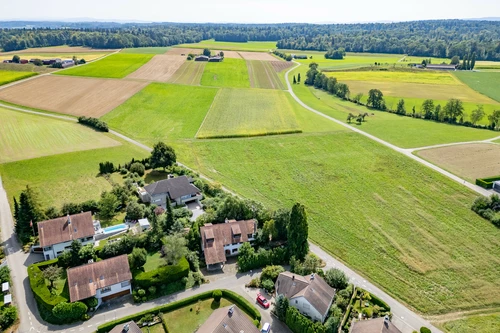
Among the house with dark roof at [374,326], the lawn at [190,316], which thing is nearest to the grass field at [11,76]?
the lawn at [190,316]

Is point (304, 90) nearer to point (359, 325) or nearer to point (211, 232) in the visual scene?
point (211, 232)

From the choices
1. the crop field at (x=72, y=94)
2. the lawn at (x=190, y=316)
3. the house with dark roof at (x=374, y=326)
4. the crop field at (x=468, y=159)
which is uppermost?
the crop field at (x=72, y=94)

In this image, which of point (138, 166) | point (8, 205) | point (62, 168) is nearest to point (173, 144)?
point (138, 166)

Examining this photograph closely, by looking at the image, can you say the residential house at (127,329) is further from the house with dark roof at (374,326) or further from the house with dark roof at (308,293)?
the house with dark roof at (374,326)

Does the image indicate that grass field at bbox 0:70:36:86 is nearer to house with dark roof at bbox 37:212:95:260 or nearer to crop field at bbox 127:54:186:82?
crop field at bbox 127:54:186:82

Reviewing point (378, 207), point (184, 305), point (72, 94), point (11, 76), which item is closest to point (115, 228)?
point (184, 305)

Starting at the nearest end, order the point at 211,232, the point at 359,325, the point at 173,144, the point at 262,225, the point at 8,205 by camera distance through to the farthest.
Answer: the point at 359,325
the point at 211,232
the point at 262,225
the point at 8,205
the point at 173,144

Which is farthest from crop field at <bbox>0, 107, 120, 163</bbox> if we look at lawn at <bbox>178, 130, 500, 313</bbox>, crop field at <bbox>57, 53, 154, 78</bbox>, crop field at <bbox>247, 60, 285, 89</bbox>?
crop field at <bbox>247, 60, 285, 89</bbox>

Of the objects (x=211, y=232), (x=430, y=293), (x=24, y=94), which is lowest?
(x=430, y=293)
